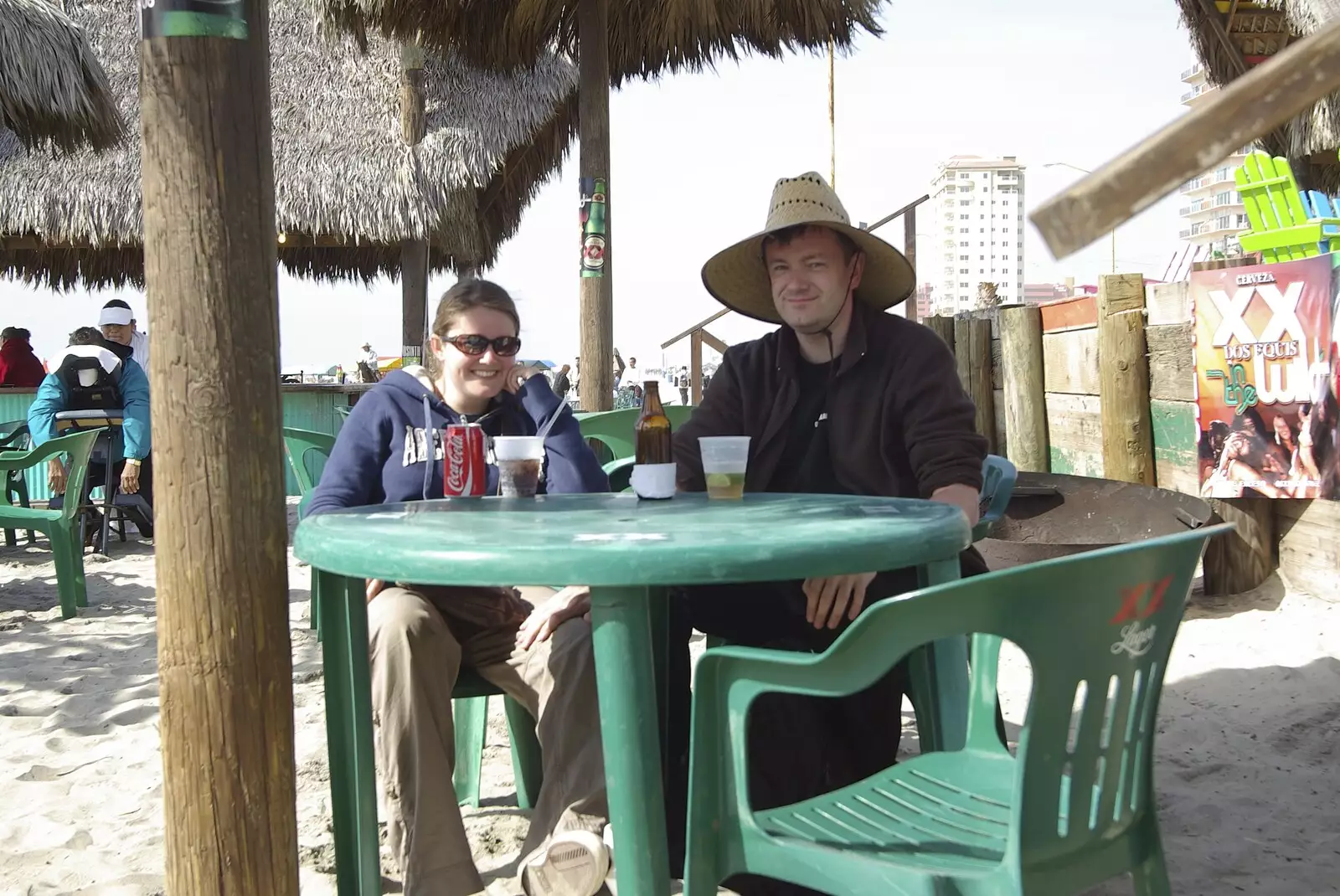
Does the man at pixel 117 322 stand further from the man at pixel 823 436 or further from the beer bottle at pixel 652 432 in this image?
the beer bottle at pixel 652 432

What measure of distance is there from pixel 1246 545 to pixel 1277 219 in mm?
1729

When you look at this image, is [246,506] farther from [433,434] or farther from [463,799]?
[463,799]

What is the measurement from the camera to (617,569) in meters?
1.66

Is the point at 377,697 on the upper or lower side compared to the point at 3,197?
lower

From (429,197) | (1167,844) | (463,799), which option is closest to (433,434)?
(463,799)

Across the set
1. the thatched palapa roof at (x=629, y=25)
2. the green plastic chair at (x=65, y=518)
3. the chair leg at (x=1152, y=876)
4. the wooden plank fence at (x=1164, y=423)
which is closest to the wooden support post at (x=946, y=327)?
the wooden plank fence at (x=1164, y=423)

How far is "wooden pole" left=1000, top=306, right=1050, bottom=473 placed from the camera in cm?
642

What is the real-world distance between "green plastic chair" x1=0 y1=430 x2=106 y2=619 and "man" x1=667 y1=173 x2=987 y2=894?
13.4 feet

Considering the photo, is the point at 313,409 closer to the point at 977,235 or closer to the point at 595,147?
the point at 595,147

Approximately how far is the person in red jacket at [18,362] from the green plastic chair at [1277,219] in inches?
422

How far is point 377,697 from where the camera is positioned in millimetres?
2348

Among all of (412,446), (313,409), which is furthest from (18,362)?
(412,446)

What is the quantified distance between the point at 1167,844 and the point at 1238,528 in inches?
109

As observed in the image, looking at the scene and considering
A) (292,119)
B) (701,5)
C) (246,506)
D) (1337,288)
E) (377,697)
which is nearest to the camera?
(246,506)
